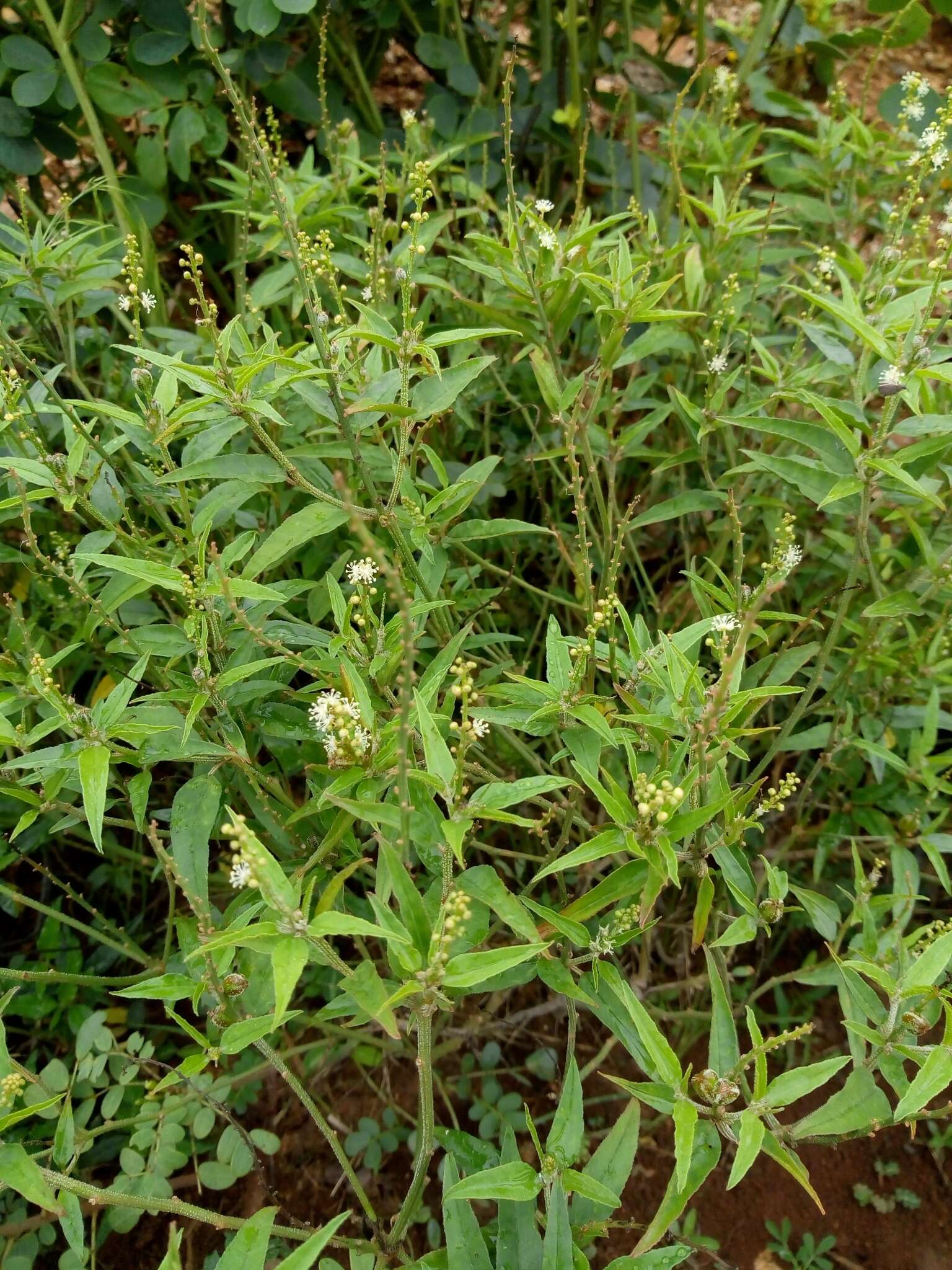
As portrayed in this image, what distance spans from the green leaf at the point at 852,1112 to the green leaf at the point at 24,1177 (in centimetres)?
101

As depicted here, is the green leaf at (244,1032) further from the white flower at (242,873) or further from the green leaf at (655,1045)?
the green leaf at (655,1045)

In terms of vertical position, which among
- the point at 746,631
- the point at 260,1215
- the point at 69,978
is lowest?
the point at 69,978

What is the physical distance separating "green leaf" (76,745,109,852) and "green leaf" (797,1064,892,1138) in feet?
3.50

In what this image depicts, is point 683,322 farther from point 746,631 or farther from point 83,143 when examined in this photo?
point 83,143

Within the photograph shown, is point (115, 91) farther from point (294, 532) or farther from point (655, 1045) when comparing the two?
point (655, 1045)

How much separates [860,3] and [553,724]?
4599 millimetres

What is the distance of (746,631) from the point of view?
997 millimetres

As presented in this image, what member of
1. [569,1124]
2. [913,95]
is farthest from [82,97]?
[569,1124]

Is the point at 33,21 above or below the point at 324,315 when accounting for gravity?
above

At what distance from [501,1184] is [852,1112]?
53cm

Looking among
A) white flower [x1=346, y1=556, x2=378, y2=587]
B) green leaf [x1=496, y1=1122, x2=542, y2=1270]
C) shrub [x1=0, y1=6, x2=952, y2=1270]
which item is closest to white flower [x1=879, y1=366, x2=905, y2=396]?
shrub [x1=0, y1=6, x2=952, y2=1270]

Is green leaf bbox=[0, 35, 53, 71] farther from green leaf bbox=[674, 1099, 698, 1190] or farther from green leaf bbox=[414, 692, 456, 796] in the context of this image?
green leaf bbox=[674, 1099, 698, 1190]

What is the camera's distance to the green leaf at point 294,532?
147 cm

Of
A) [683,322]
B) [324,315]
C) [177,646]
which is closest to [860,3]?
[683,322]
